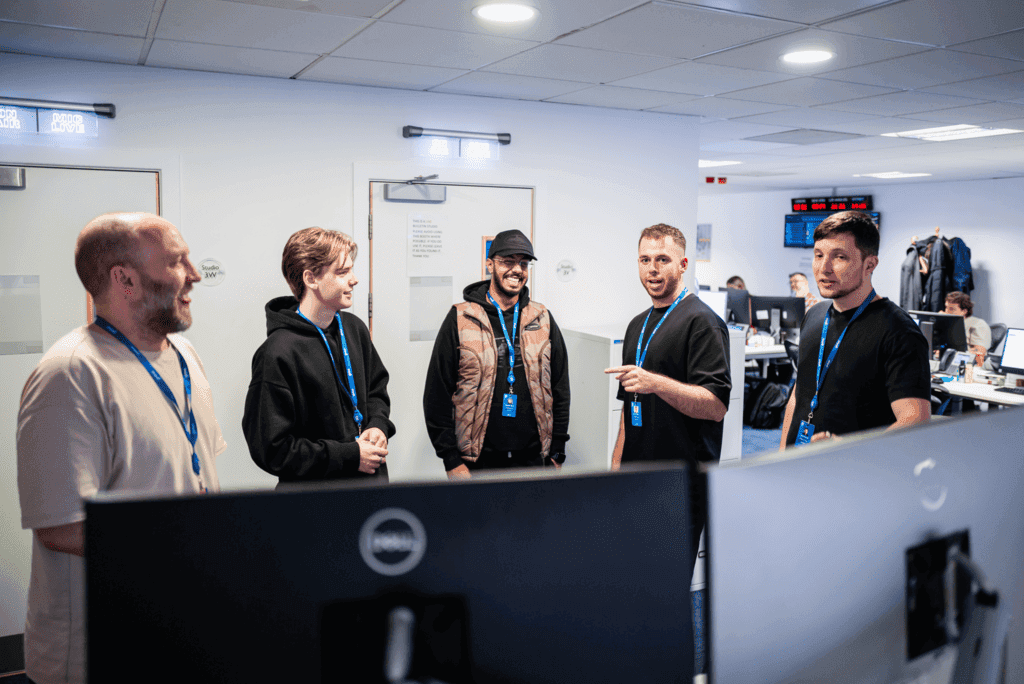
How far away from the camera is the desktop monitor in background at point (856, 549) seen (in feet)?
2.63

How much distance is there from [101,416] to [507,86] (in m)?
3.04

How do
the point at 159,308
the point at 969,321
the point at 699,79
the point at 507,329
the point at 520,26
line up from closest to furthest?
the point at 159,308 → the point at 520,26 → the point at 507,329 → the point at 699,79 → the point at 969,321

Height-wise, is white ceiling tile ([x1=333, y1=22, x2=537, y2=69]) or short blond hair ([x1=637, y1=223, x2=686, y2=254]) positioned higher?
white ceiling tile ([x1=333, y1=22, x2=537, y2=69])

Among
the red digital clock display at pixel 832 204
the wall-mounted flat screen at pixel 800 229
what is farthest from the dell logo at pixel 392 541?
the wall-mounted flat screen at pixel 800 229

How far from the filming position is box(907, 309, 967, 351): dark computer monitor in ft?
19.8

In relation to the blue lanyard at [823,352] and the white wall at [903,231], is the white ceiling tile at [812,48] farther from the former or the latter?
the white wall at [903,231]

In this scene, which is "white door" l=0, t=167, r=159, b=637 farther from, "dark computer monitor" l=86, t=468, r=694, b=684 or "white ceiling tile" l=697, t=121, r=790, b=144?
"white ceiling tile" l=697, t=121, r=790, b=144

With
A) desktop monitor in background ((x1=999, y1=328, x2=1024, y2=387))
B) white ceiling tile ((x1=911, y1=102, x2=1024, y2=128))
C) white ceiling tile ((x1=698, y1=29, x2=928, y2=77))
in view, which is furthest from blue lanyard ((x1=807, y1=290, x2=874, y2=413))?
desktop monitor in background ((x1=999, y1=328, x2=1024, y2=387))

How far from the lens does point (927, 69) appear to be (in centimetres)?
352

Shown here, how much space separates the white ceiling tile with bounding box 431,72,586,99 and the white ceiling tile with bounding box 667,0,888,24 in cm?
133

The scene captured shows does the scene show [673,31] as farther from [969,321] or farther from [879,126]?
[969,321]

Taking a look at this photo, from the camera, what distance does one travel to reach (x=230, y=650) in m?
0.74

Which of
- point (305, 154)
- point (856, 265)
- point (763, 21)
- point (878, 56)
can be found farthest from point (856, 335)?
point (305, 154)

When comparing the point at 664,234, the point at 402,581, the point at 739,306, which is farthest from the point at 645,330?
the point at 739,306
